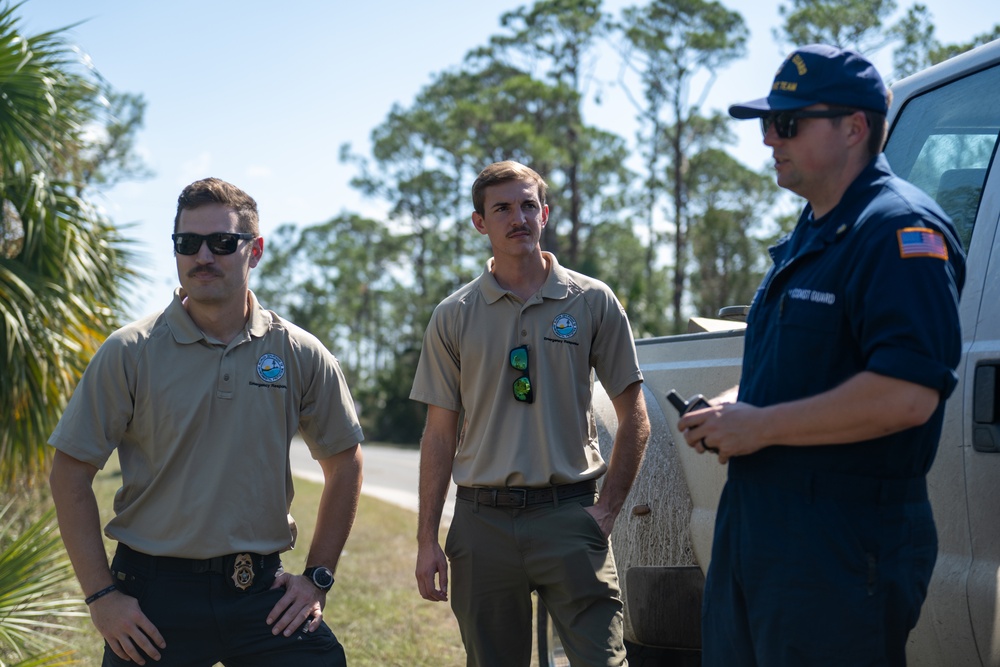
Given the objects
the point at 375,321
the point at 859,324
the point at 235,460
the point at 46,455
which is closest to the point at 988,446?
the point at 859,324

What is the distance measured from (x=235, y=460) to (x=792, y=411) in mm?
1751

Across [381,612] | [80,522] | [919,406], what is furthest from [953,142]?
[381,612]

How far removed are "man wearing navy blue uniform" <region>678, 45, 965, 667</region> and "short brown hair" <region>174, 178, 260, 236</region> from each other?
5.45ft

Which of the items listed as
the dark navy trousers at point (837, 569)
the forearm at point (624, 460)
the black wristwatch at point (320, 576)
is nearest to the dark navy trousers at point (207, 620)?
the black wristwatch at point (320, 576)

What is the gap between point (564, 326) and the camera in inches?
146

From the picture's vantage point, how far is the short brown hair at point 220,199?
3334 mm

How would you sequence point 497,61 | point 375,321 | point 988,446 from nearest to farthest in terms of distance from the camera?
point 988,446 < point 497,61 < point 375,321

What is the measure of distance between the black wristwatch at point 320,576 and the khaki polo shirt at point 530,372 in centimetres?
58

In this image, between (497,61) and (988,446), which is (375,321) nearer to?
(497,61)

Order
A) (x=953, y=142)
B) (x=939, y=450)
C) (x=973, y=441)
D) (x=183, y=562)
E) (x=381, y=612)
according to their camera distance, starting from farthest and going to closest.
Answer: (x=381, y=612), (x=183, y=562), (x=953, y=142), (x=939, y=450), (x=973, y=441)

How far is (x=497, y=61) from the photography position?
139 ft

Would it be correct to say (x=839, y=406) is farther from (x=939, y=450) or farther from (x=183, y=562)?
(x=183, y=562)

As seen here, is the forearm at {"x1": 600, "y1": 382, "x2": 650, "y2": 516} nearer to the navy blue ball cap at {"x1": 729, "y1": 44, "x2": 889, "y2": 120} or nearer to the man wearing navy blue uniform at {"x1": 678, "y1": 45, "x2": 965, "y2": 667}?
the man wearing navy blue uniform at {"x1": 678, "y1": 45, "x2": 965, "y2": 667}

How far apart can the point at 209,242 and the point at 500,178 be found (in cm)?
102
